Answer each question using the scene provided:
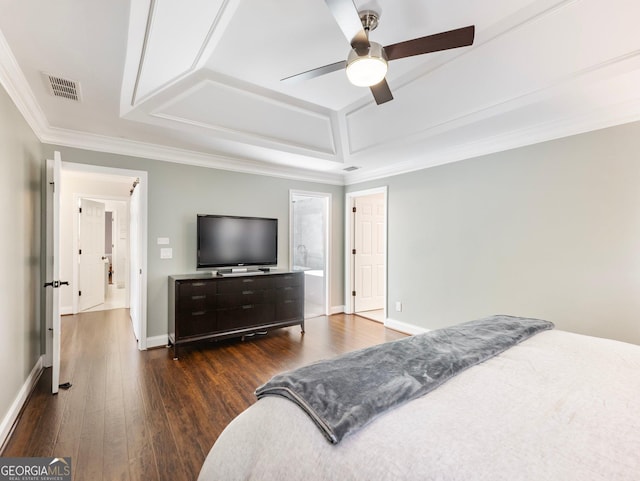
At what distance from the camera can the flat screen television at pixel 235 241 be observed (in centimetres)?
390

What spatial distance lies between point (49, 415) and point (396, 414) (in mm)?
2601

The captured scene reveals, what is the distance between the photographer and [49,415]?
2197 mm

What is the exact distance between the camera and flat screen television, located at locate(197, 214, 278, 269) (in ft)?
12.8

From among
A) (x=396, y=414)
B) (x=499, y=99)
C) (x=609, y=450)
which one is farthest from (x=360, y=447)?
(x=499, y=99)

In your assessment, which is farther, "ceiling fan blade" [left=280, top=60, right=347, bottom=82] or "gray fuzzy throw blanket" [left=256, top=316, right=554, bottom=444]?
"ceiling fan blade" [left=280, top=60, right=347, bottom=82]

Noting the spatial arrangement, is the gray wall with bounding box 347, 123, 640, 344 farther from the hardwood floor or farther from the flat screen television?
the flat screen television

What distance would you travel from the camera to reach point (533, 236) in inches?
120

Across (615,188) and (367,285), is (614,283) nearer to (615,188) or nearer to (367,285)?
(615,188)

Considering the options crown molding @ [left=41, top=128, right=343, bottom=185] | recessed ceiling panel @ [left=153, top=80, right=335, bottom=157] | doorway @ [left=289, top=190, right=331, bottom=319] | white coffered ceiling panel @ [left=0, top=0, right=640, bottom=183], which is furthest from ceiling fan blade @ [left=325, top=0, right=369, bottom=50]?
doorway @ [left=289, top=190, right=331, bottom=319]

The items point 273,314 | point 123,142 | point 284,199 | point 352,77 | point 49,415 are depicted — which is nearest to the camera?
point 352,77

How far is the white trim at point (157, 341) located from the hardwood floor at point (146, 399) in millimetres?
119

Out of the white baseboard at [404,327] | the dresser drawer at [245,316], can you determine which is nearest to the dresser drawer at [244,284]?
the dresser drawer at [245,316]

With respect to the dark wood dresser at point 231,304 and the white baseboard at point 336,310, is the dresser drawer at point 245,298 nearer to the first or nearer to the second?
the dark wood dresser at point 231,304

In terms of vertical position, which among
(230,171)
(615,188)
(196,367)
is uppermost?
(230,171)
